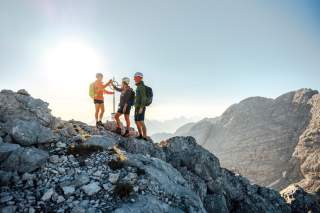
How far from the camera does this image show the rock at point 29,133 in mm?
11695

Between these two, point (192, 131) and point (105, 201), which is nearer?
point (105, 201)

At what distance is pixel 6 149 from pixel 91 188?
12.6 feet

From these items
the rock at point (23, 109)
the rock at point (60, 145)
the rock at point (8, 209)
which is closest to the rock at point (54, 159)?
the rock at point (60, 145)

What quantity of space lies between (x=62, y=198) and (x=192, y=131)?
557 ft

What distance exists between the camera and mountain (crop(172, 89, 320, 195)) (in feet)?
318

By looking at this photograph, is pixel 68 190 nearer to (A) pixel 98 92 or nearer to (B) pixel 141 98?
(B) pixel 141 98

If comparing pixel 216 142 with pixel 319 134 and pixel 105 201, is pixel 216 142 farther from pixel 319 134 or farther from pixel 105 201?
pixel 105 201

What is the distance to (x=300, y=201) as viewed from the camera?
28.2 meters

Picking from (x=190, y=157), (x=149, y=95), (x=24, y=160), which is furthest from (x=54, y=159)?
(x=190, y=157)

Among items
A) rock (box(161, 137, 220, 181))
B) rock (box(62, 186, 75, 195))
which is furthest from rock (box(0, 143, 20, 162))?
rock (box(161, 137, 220, 181))

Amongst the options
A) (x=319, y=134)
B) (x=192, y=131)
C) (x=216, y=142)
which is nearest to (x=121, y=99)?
(x=319, y=134)

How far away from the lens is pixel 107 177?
1066 centimetres

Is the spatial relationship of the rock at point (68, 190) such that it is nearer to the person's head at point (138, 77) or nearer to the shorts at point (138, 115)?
the shorts at point (138, 115)

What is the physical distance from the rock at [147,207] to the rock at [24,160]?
3910 mm
